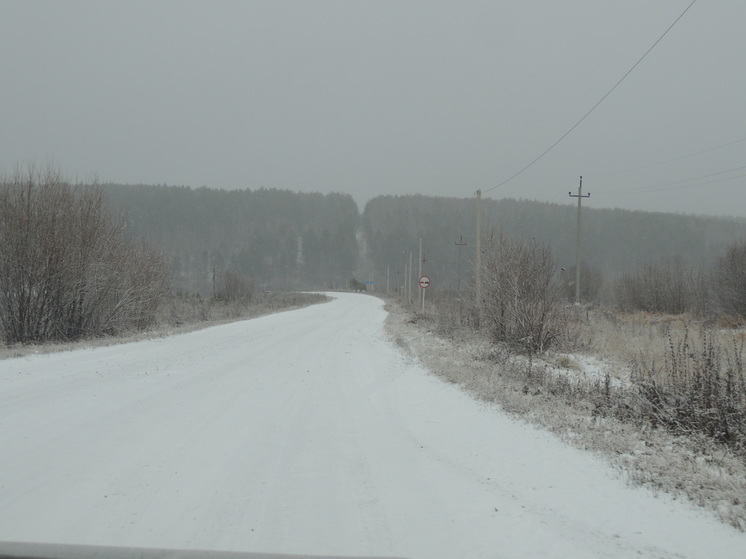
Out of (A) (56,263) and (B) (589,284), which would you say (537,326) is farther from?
(B) (589,284)

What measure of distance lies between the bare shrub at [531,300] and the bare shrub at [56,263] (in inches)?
605

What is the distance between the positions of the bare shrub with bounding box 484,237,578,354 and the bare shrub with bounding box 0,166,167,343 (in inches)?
605

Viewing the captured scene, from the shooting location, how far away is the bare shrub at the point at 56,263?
19.7 m

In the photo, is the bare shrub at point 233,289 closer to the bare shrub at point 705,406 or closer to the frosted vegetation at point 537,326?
the frosted vegetation at point 537,326

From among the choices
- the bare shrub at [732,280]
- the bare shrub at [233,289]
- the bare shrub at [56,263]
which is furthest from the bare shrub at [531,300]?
the bare shrub at [233,289]

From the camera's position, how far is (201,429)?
716 centimetres

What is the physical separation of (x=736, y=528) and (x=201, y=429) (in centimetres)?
574

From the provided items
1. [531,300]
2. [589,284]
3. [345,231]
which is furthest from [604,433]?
[345,231]

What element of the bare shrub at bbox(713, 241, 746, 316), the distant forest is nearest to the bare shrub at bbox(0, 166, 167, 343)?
the bare shrub at bbox(713, 241, 746, 316)

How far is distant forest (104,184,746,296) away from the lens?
4882 inches

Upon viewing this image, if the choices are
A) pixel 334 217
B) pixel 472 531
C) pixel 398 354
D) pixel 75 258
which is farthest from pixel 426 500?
pixel 334 217

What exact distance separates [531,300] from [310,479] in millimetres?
11465

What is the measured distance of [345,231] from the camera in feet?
531

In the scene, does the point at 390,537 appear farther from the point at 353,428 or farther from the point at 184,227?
the point at 184,227
